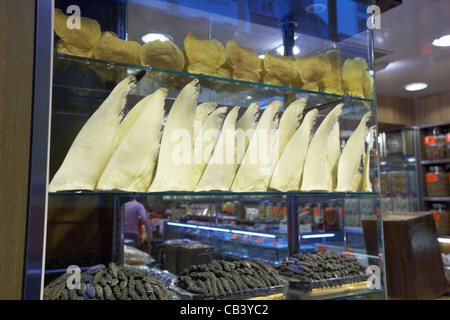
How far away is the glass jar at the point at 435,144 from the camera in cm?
404

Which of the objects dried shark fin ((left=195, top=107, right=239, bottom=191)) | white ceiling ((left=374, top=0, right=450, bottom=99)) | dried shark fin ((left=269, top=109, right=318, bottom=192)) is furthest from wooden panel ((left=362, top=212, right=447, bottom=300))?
dried shark fin ((left=195, top=107, right=239, bottom=191))

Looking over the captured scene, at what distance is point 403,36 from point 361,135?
7.14 feet

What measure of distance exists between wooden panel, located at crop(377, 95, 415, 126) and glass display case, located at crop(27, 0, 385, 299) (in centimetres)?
314

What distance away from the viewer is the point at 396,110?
14.0 ft

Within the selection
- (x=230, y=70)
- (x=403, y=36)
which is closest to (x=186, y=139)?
(x=230, y=70)

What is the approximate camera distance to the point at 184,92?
991 mm

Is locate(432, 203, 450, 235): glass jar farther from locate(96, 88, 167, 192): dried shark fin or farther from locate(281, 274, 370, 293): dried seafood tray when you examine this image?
locate(96, 88, 167, 192): dried shark fin

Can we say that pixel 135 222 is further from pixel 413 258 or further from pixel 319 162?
pixel 413 258

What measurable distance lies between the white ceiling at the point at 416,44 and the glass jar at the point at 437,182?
1.16 meters

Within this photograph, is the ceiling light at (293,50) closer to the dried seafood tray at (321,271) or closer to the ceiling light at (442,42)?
the dried seafood tray at (321,271)

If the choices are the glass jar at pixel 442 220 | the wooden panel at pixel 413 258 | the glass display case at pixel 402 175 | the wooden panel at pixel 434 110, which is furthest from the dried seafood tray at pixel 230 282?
the glass display case at pixel 402 175

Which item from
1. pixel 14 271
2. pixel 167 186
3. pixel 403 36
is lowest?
pixel 14 271
